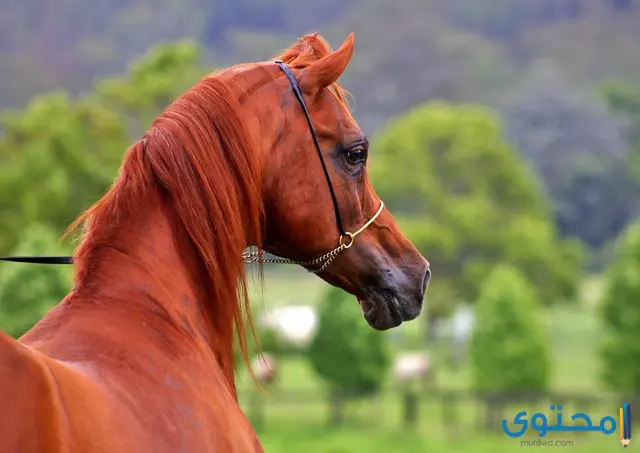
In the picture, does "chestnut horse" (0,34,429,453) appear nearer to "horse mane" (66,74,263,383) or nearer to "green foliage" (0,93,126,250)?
"horse mane" (66,74,263,383)

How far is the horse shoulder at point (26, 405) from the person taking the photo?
2164 mm

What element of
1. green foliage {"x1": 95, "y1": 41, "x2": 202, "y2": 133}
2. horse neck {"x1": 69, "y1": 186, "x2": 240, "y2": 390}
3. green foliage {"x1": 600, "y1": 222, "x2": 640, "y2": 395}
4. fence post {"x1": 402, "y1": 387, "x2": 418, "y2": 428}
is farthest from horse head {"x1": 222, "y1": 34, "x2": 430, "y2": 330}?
green foliage {"x1": 95, "y1": 41, "x2": 202, "y2": 133}

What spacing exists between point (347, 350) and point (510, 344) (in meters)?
2.81

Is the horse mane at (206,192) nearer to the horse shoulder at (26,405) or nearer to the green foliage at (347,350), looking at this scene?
the horse shoulder at (26,405)

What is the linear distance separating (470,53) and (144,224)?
8564cm

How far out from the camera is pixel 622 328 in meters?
16.4

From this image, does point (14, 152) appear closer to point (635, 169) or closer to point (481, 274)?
point (481, 274)

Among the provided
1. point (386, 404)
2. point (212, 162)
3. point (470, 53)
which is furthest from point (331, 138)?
point (470, 53)

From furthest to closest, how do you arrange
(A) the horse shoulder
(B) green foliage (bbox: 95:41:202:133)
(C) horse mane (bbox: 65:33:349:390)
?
(B) green foliage (bbox: 95:41:202:133) < (C) horse mane (bbox: 65:33:349:390) < (A) the horse shoulder

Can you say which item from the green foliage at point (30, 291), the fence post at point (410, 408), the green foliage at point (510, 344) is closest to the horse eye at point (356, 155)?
the green foliage at point (30, 291)

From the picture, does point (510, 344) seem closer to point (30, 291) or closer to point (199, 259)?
point (30, 291)

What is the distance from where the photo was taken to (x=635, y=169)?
6231 cm

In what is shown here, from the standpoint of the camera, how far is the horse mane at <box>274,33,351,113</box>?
10.7ft


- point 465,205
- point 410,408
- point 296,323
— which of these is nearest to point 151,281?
point 410,408
